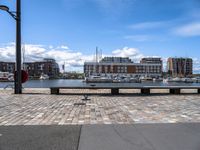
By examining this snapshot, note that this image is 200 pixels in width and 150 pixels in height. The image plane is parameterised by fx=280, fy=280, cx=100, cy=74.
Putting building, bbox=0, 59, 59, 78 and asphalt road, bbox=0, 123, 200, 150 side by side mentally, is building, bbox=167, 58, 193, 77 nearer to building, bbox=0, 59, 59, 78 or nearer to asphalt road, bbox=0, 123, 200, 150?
building, bbox=0, 59, 59, 78

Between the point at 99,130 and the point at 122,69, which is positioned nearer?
the point at 99,130

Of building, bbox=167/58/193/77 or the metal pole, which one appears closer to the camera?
the metal pole

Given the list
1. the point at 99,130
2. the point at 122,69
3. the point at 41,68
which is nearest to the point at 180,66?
the point at 122,69

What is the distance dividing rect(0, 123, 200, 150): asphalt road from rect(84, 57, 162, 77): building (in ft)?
430

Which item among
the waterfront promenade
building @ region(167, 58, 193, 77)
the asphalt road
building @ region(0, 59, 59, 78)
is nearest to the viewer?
the asphalt road

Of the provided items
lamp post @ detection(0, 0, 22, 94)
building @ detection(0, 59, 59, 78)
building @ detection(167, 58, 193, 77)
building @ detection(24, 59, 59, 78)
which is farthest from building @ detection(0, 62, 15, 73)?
lamp post @ detection(0, 0, 22, 94)

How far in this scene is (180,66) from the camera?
17212 cm

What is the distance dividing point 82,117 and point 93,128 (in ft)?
5.95

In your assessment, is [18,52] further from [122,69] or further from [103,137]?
[122,69]

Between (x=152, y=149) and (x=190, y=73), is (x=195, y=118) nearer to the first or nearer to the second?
(x=152, y=149)

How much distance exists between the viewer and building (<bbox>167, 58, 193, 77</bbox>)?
556ft

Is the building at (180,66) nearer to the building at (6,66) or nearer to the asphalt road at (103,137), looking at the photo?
the building at (6,66)

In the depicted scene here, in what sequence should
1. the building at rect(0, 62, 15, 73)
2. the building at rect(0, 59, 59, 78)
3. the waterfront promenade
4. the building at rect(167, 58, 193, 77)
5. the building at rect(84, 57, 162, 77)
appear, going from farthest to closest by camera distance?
the building at rect(167, 58, 193, 77), the building at rect(0, 62, 15, 73), the building at rect(0, 59, 59, 78), the building at rect(84, 57, 162, 77), the waterfront promenade

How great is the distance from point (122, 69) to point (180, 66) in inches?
1784
